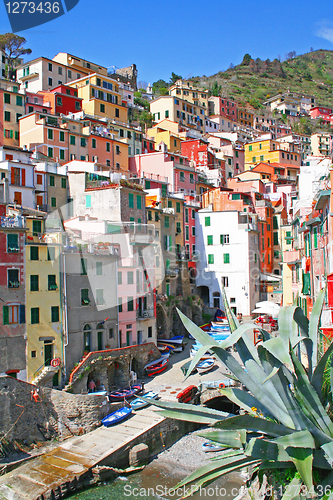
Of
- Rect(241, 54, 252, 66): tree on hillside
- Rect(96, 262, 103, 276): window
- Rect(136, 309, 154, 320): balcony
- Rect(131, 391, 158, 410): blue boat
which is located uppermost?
Rect(241, 54, 252, 66): tree on hillside

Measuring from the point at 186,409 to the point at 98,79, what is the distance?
6420 centimetres

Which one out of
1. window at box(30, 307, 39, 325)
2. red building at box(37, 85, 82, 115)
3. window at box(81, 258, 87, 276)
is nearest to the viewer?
window at box(30, 307, 39, 325)

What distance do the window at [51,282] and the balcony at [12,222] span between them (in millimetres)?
3791

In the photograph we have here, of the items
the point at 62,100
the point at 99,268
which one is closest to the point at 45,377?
the point at 99,268

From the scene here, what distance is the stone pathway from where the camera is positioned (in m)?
22.6

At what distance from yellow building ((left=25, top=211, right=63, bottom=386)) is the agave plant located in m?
22.3

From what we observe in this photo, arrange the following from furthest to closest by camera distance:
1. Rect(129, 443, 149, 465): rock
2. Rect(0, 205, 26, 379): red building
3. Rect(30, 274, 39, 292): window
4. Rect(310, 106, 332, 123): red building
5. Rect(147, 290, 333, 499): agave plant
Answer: Rect(310, 106, 332, 123): red building → Rect(30, 274, 39, 292): window → Rect(0, 205, 26, 379): red building → Rect(129, 443, 149, 465): rock → Rect(147, 290, 333, 499): agave plant

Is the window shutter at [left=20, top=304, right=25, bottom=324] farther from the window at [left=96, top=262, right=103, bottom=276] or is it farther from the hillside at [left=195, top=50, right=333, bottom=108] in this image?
the hillside at [left=195, top=50, right=333, bottom=108]

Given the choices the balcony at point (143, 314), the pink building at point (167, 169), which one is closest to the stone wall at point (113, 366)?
the balcony at point (143, 314)

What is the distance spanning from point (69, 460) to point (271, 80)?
161295mm

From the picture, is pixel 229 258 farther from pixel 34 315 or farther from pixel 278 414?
pixel 278 414

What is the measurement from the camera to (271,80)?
531ft

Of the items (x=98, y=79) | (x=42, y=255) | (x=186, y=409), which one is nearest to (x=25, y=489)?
(x=42, y=255)

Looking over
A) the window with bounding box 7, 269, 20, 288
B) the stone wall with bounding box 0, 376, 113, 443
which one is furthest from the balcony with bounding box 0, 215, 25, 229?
the stone wall with bounding box 0, 376, 113, 443
